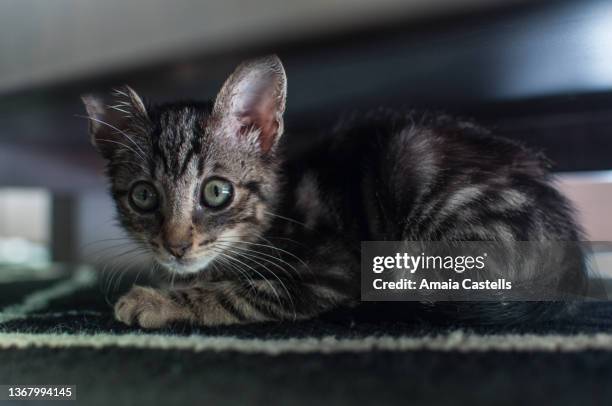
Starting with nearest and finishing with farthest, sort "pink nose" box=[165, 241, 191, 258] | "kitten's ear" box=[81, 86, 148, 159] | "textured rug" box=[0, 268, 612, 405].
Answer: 1. "textured rug" box=[0, 268, 612, 405]
2. "pink nose" box=[165, 241, 191, 258]
3. "kitten's ear" box=[81, 86, 148, 159]

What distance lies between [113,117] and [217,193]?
10.9 inches

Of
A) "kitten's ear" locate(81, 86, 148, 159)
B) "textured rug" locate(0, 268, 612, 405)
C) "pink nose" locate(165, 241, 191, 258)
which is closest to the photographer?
"textured rug" locate(0, 268, 612, 405)

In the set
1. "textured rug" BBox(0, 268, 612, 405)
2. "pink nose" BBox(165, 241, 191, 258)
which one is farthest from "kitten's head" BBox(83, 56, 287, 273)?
"textured rug" BBox(0, 268, 612, 405)

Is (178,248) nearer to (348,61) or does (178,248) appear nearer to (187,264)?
(187,264)

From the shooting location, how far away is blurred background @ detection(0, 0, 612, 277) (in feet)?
3.36

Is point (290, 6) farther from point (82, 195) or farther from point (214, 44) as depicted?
point (82, 195)

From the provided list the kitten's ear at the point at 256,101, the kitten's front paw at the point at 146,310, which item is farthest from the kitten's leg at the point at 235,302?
the kitten's ear at the point at 256,101

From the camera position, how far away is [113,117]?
99 cm

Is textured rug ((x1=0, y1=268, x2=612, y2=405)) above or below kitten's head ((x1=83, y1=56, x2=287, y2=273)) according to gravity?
below

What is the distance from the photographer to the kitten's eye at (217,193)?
890 millimetres

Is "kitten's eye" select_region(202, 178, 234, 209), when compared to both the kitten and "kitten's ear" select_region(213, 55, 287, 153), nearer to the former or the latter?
the kitten

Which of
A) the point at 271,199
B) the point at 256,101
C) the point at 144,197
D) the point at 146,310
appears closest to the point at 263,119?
the point at 256,101

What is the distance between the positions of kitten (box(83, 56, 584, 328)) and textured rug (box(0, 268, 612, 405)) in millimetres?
76

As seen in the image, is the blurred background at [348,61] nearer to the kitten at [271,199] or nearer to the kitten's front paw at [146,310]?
the kitten at [271,199]
